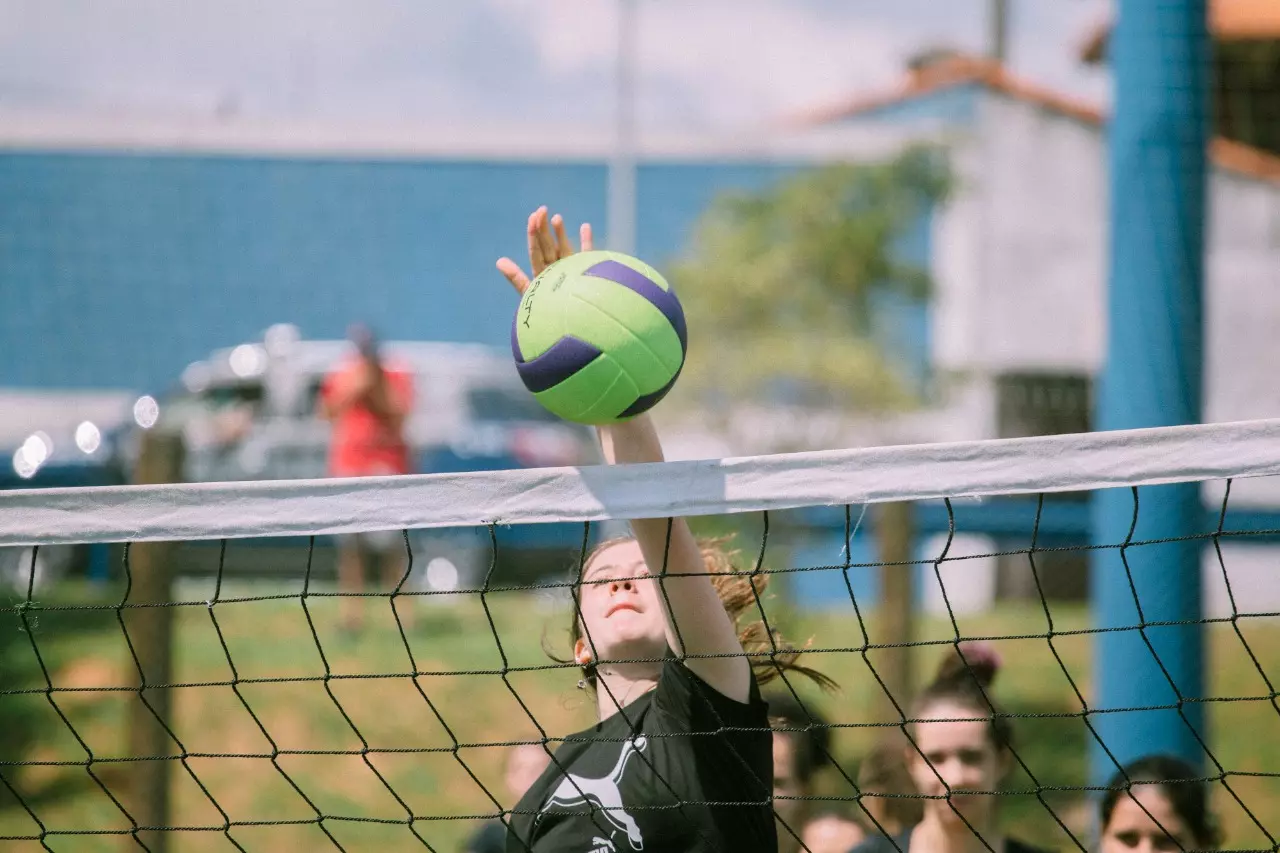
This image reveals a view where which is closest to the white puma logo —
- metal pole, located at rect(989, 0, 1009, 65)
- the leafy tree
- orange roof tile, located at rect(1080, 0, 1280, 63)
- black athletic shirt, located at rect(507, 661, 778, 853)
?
black athletic shirt, located at rect(507, 661, 778, 853)

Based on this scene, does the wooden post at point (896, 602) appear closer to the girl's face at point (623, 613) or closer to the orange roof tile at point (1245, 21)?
the girl's face at point (623, 613)

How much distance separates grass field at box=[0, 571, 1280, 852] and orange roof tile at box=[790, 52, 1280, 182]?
187 inches

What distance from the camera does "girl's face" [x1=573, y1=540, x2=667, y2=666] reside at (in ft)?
8.33

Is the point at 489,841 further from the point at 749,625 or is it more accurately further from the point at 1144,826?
Result: the point at 1144,826

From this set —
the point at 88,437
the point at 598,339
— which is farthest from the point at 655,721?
the point at 88,437

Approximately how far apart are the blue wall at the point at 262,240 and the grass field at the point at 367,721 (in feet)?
17.5

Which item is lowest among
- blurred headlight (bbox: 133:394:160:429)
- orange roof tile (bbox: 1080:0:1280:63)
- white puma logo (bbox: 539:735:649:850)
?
white puma logo (bbox: 539:735:649:850)

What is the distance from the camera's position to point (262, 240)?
13.7 metres

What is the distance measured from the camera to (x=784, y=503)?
258cm

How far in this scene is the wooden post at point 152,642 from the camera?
4852 mm

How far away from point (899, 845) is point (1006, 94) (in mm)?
10981

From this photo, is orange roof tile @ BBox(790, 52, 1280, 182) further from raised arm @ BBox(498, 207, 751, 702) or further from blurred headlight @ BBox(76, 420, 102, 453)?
raised arm @ BBox(498, 207, 751, 702)

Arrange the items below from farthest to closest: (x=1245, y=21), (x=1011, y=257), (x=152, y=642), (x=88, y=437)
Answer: (x=1011, y=257), (x=1245, y=21), (x=88, y=437), (x=152, y=642)

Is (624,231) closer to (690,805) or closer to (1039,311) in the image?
(1039,311)
